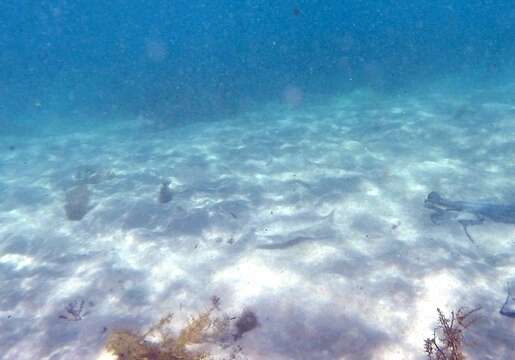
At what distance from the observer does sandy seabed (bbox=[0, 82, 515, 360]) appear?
548cm

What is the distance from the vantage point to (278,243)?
779 centimetres

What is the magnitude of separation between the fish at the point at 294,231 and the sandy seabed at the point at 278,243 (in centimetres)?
5

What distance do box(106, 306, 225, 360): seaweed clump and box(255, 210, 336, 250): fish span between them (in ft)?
8.50

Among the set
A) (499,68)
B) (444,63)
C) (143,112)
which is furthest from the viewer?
(444,63)

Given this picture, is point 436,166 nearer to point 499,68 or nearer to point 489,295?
point 489,295

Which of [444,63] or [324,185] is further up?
[324,185]

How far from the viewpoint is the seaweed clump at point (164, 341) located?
4.38 meters

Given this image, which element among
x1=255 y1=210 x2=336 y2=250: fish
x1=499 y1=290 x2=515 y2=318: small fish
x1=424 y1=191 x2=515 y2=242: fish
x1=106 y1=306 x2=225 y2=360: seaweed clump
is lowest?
x1=424 y1=191 x2=515 y2=242: fish

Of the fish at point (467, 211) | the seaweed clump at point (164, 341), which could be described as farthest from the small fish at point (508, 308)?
the seaweed clump at point (164, 341)

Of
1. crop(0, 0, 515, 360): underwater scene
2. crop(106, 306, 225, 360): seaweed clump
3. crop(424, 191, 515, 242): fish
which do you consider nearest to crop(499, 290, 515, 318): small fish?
crop(0, 0, 515, 360): underwater scene

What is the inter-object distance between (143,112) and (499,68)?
33.3 meters

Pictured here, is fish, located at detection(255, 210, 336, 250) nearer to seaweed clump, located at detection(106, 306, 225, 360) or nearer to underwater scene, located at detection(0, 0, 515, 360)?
underwater scene, located at detection(0, 0, 515, 360)

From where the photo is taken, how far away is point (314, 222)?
868 cm

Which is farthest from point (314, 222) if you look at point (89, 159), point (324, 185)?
point (89, 159)
